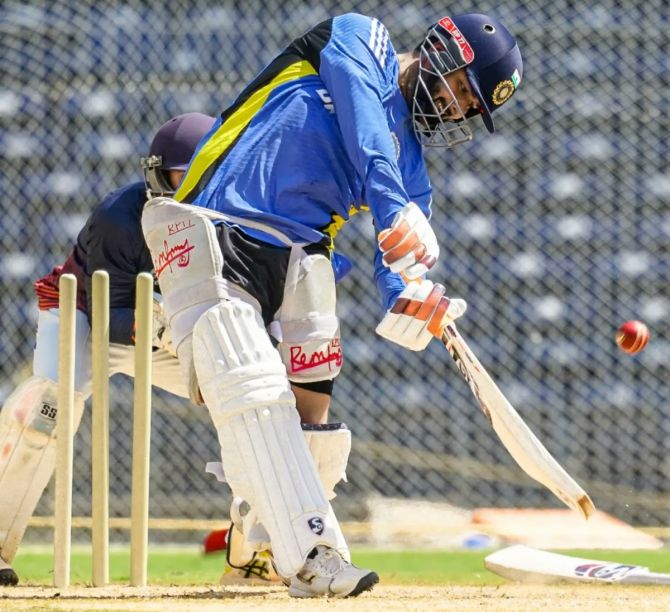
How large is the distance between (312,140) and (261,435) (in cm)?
62

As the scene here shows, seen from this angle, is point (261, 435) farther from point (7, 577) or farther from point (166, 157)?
point (166, 157)

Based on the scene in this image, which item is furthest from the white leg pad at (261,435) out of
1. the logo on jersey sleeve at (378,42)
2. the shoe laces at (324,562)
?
the logo on jersey sleeve at (378,42)

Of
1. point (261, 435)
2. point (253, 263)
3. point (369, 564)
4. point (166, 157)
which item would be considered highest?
point (166, 157)

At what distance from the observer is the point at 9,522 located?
3316 millimetres

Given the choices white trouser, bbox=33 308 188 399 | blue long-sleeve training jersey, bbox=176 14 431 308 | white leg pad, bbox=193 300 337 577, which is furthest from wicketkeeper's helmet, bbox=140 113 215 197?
white leg pad, bbox=193 300 337 577

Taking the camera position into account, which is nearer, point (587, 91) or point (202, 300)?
point (202, 300)

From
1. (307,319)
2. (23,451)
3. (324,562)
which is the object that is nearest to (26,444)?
(23,451)

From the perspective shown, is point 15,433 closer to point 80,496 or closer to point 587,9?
point 80,496

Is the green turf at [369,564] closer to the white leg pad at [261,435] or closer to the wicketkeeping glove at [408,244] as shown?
the white leg pad at [261,435]

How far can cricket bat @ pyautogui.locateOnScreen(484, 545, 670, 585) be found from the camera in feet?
9.92

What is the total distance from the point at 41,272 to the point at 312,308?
136 inches

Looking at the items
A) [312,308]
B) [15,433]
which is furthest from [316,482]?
[15,433]

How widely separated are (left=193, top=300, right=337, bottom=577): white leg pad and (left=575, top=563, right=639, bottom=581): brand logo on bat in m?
0.89

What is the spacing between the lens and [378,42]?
108 inches
